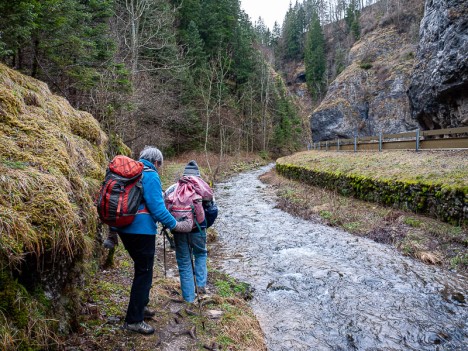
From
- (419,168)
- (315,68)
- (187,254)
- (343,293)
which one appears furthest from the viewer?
(315,68)

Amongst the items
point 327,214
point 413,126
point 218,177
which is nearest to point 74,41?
point 327,214

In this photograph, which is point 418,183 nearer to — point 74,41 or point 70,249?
point 70,249

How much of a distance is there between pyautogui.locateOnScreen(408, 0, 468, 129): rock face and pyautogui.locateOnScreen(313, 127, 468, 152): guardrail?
1468 mm

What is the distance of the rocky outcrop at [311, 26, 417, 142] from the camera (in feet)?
128

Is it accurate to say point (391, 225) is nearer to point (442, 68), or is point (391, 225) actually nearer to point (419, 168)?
point (419, 168)

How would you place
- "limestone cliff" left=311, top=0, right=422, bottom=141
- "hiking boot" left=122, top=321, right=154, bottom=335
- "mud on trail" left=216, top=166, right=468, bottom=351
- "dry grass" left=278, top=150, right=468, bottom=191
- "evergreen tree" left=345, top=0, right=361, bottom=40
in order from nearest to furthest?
"hiking boot" left=122, top=321, right=154, bottom=335 < "mud on trail" left=216, top=166, right=468, bottom=351 < "dry grass" left=278, top=150, right=468, bottom=191 < "limestone cliff" left=311, top=0, right=422, bottom=141 < "evergreen tree" left=345, top=0, right=361, bottom=40

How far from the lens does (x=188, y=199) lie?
4.16 m

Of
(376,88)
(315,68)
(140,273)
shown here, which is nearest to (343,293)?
(140,273)

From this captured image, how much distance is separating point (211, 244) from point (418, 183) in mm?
6423

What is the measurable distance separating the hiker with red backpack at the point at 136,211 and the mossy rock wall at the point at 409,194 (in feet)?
25.1

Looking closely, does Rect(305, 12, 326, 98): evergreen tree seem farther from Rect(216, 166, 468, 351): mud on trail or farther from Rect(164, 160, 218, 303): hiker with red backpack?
Rect(164, 160, 218, 303): hiker with red backpack

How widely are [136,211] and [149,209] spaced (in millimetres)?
181

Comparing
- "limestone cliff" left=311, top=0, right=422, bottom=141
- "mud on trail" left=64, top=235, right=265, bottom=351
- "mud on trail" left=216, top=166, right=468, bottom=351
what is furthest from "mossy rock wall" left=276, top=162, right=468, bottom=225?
"limestone cliff" left=311, top=0, right=422, bottom=141

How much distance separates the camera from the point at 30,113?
14.5ft
